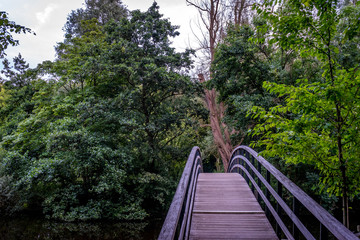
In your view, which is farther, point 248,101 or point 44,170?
point 44,170

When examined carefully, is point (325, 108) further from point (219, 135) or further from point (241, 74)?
point (219, 135)

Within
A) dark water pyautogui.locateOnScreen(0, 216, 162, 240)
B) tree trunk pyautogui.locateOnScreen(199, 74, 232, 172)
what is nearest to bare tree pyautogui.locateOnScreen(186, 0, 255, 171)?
tree trunk pyautogui.locateOnScreen(199, 74, 232, 172)

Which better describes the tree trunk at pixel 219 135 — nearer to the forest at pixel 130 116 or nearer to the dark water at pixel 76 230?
the forest at pixel 130 116

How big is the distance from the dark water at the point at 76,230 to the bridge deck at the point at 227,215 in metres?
7.39

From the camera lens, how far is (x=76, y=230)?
10.9m

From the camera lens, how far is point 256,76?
10062 millimetres

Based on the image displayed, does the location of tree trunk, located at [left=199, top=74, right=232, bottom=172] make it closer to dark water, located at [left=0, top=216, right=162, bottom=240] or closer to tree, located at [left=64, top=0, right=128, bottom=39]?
dark water, located at [left=0, top=216, right=162, bottom=240]

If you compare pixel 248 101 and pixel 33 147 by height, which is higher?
pixel 248 101

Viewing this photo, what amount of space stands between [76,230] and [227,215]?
391 inches

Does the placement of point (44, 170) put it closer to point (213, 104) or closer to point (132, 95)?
point (132, 95)

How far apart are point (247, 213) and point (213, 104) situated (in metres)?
12.8

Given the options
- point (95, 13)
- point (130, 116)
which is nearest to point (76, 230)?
point (130, 116)

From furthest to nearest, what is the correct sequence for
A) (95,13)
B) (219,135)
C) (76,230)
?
(95,13) → (219,135) → (76,230)

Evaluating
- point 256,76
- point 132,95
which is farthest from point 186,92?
point 256,76
